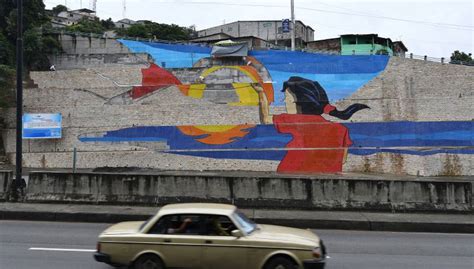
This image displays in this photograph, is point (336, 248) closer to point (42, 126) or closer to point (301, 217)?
point (301, 217)

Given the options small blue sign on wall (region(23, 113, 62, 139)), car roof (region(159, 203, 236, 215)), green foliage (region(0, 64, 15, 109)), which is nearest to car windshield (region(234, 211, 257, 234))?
car roof (region(159, 203, 236, 215))

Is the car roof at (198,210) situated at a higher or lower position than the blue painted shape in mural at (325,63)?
lower

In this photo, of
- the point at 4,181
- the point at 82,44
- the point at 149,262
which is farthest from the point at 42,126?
the point at 149,262

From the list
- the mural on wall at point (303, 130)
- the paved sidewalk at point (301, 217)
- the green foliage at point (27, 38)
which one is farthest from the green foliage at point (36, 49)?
the paved sidewalk at point (301, 217)

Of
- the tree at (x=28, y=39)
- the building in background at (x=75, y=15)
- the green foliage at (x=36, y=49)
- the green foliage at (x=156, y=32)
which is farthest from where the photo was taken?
the building in background at (x=75, y=15)

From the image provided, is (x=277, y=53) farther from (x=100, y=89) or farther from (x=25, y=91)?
(x=25, y=91)

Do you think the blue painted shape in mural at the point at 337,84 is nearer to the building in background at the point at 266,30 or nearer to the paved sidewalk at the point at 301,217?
the paved sidewalk at the point at 301,217

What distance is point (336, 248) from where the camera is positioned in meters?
9.67

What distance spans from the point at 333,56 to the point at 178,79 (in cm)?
1327

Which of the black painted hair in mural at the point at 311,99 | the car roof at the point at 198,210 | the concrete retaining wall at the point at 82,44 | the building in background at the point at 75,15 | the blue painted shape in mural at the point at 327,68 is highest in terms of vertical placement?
the building in background at the point at 75,15

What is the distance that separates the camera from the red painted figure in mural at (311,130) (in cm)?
3203

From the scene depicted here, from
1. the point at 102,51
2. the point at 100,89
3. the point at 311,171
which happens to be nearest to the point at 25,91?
the point at 100,89

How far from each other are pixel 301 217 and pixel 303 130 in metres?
21.1

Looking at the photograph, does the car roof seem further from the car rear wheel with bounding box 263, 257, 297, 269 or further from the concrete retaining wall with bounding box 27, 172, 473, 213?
the concrete retaining wall with bounding box 27, 172, 473, 213
